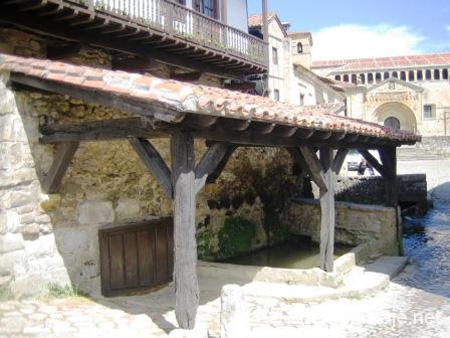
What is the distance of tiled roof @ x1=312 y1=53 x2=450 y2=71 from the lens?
47.8 meters

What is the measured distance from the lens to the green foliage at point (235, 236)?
29.0 ft

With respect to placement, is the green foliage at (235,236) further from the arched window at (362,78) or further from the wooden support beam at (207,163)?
the arched window at (362,78)

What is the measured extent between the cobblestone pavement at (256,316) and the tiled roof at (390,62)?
45370mm

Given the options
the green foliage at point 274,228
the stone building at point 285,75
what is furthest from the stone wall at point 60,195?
the stone building at point 285,75

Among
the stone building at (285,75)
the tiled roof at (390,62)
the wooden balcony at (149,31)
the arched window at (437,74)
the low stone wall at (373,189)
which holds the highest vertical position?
the tiled roof at (390,62)

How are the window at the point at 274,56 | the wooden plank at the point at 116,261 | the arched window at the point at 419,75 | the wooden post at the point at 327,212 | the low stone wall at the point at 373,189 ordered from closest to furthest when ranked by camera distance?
the wooden plank at the point at 116,261 < the wooden post at the point at 327,212 < the low stone wall at the point at 373,189 < the window at the point at 274,56 < the arched window at the point at 419,75

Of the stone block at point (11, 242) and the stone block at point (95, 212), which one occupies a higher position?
the stone block at point (95, 212)

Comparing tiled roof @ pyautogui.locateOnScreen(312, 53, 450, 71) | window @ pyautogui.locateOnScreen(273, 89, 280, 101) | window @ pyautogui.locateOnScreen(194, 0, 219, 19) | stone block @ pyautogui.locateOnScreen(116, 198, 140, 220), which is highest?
tiled roof @ pyautogui.locateOnScreen(312, 53, 450, 71)

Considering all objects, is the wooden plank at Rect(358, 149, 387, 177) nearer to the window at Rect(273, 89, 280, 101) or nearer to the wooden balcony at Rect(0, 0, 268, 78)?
the wooden balcony at Rect(0, 0, 268, 78)

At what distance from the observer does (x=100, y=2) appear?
6.14m

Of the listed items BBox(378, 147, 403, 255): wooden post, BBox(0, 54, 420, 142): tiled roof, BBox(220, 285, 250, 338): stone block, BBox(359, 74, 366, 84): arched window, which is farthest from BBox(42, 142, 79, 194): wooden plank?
BBox(359, 74, 366, 84): arched window

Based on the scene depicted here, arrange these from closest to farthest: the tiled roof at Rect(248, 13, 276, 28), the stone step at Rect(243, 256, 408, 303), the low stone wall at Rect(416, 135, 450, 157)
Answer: the stone step at Rect(243, 256, 408, 303) < the tiled roof at Rect(248, 13, 276, 28) < the low stone wall at Rect(416, 135, 450, 157)

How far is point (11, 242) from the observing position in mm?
5082

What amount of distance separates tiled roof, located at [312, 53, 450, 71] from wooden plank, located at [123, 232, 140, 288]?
45.7 meters
